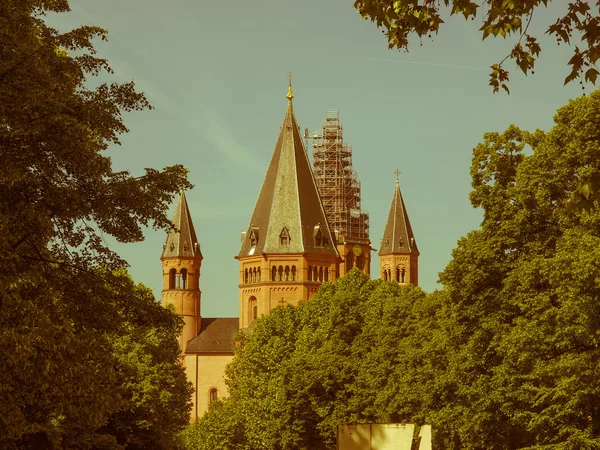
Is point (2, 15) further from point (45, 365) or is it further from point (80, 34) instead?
point (45, 365)

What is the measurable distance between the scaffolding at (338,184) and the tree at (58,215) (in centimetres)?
13007

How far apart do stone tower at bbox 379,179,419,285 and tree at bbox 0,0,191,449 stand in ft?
421

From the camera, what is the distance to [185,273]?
150125mm

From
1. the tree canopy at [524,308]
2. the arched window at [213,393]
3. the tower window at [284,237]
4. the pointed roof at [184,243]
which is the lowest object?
the tree canopy at [524,308]

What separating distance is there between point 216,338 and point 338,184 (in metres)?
25.8

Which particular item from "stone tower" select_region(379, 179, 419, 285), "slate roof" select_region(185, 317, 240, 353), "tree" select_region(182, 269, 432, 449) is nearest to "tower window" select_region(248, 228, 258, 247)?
"slate roof" select_region(185, 317, 240, 353)

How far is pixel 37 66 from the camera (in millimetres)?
21828

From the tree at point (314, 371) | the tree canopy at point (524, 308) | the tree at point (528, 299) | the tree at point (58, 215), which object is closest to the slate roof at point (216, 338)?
the tree at point (314, 371)

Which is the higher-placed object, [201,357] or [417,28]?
[201,357]

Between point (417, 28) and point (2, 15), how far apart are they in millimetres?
10405

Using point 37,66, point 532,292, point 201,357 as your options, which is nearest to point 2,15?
point 37,66

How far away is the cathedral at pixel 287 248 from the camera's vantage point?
12644 cm

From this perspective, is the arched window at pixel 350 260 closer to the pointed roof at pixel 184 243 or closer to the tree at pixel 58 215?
the pointed roof at pixel 184 243

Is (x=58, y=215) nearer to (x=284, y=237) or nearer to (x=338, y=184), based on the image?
(x=284, y=237)
